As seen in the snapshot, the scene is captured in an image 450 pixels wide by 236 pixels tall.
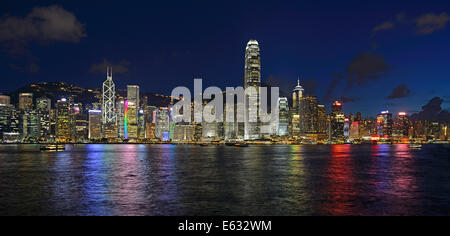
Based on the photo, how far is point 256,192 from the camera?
41.6 m

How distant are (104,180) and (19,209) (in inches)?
795

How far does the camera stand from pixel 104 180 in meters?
52.2

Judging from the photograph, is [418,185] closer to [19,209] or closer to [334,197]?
[334,197]
